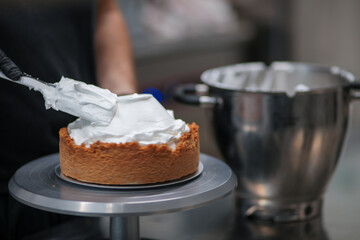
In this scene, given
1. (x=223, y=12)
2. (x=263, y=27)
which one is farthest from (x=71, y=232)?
(x=263, y=27)

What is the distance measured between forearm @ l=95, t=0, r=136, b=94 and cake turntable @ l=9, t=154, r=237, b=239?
48 cm

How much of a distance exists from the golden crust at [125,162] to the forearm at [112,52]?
483 mm

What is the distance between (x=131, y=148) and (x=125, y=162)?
24 mm

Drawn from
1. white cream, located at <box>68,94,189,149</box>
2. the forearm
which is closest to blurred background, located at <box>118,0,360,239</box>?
the forearm

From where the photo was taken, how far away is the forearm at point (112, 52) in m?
1.39

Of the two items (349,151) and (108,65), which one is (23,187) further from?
(349,151)

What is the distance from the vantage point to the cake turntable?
75 centimetres

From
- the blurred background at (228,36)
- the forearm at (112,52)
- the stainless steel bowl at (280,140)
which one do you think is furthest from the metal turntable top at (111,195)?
the blurred background at (228,36)

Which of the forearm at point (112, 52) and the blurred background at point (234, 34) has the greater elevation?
the forearm at point (112, 52)

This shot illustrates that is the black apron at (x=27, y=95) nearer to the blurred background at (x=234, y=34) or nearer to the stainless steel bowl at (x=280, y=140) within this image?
the stainless steel bowl at (x=280, y=140)

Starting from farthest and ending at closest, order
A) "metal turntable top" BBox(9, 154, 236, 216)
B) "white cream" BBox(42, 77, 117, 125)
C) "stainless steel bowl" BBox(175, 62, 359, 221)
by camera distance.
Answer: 1. "stainless steel bowl" BBox(175, 62, 359, 221)
2. "white cream" BBox(42, 77, 117, 125)
3. "metal turntable top" BBox(9, 154, 236, 216)

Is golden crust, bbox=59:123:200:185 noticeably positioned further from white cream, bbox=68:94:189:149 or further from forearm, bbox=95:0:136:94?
forearm, bbox=95:0:136:94

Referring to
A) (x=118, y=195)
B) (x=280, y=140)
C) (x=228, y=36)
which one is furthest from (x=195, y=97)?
(x=228, y=36)

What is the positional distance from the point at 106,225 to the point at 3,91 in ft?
1.21
